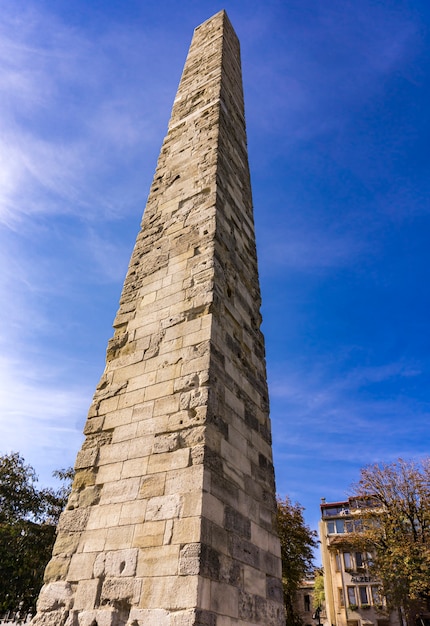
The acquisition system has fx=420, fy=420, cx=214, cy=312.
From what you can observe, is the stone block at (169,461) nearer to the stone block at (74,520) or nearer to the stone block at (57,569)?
the stone block at (74,520)

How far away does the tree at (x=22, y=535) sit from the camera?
1295 cm

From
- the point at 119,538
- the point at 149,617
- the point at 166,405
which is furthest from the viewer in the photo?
the point at 166,405

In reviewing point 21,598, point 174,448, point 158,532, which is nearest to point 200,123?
point 174,448

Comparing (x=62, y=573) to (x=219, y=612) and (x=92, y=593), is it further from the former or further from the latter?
(x=219, y=612)

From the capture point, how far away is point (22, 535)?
1396 centimetres

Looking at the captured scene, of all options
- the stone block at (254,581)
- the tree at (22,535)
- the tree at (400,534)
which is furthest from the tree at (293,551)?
the stone block at (254,581)

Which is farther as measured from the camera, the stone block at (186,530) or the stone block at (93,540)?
the stone block at (93,540)

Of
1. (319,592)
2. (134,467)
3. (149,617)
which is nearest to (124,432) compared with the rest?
(134,467)

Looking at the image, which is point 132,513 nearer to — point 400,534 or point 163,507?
point 163,507

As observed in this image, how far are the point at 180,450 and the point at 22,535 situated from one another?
1321 centimetres

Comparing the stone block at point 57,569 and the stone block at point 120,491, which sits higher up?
the stone block at point 120,491

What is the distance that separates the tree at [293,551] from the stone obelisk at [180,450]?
1755 cm

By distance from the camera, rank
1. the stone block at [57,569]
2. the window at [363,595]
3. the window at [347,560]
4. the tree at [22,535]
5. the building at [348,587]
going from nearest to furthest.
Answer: the stone block at [57,569] → the tree at [22,535] → the building at [348,587] → the window at [363,595] → the window at [347,560]

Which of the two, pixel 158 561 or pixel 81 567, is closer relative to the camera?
pixel 158 561
